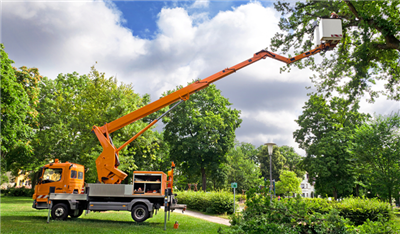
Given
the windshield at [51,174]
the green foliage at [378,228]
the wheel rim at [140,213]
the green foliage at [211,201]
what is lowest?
the green foliage at [211,201]

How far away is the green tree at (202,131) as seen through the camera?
107 ft

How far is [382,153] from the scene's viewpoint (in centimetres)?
2367

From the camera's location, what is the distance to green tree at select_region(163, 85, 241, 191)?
107 ft

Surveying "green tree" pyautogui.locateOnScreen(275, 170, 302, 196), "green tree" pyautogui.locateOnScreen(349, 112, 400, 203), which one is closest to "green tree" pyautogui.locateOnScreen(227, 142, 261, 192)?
"green tree" pyautogui.locateOnScreen(275, 170, 302, 196)

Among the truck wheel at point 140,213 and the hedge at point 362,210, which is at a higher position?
the hedge at point 362,210

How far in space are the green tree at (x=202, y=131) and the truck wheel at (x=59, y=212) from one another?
19.7m

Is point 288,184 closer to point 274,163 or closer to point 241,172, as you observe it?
point 241,172

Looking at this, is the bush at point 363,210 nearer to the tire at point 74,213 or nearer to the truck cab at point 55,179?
the tire at point 74,213

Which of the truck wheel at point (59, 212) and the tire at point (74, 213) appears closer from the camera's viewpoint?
the truck wheel at point (59, 212)

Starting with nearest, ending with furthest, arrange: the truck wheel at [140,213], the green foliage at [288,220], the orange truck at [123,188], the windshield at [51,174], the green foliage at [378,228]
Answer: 1. the green foliage at [378,228]
2. the green foliage at [288,220]
3. the orange truck at [123,188]
4. the truck wheel at [140,213]
5. the windshield at [51,174]

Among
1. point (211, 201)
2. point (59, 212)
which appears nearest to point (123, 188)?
point (59, 212)

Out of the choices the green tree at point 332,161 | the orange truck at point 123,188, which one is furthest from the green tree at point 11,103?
the green tree at point 332,161

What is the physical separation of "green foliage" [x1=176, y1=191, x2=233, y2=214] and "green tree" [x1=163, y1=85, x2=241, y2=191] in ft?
25.6

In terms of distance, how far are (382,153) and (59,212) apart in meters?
25.2
